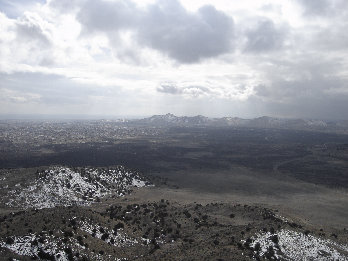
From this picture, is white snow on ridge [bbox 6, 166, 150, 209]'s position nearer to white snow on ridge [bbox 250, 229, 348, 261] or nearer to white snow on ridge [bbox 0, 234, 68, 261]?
white snow on ridge [bbox 0, 234, 68, 261]

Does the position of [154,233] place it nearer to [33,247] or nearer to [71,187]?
[33,247]

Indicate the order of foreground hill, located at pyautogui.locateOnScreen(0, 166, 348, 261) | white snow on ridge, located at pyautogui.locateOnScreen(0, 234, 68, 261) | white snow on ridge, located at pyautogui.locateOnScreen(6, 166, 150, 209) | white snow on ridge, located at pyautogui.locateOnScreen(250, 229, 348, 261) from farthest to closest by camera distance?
white snow on ridge, located at pyautogui.locateOnScreen(6, 166, 150, 209), white snow on ridge, located at pyautogui.locateOnScreen(250, 229, 348, 261), foreground hill, located at pyautogui.locateOnScreen(0, 166, 348, 261), white snow on ridge, located at pyautogui.locateOnScreen(0, 234, 68, 261)

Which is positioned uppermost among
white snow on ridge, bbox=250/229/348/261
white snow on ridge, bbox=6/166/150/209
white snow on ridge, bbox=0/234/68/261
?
white snow on ridge, bbox=0/234/68/261

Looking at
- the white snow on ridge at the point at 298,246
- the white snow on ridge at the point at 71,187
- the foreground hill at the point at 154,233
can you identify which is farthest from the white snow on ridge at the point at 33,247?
the white snow on ridge at the point at 71,187

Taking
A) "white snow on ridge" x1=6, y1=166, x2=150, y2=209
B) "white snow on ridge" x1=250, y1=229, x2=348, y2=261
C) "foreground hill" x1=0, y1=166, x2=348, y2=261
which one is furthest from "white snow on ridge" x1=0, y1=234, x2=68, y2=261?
"white snow on ridge" x1=6, y1=166, x2=150, y2=209

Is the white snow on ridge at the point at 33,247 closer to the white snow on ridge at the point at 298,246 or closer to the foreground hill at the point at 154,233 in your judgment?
the foreground hill at the point at 154,233

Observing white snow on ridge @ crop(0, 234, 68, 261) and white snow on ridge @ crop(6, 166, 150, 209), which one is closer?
white snow on ridge @ crop(0, 234, 68, 261)

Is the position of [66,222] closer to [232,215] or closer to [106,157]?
[232,215]
